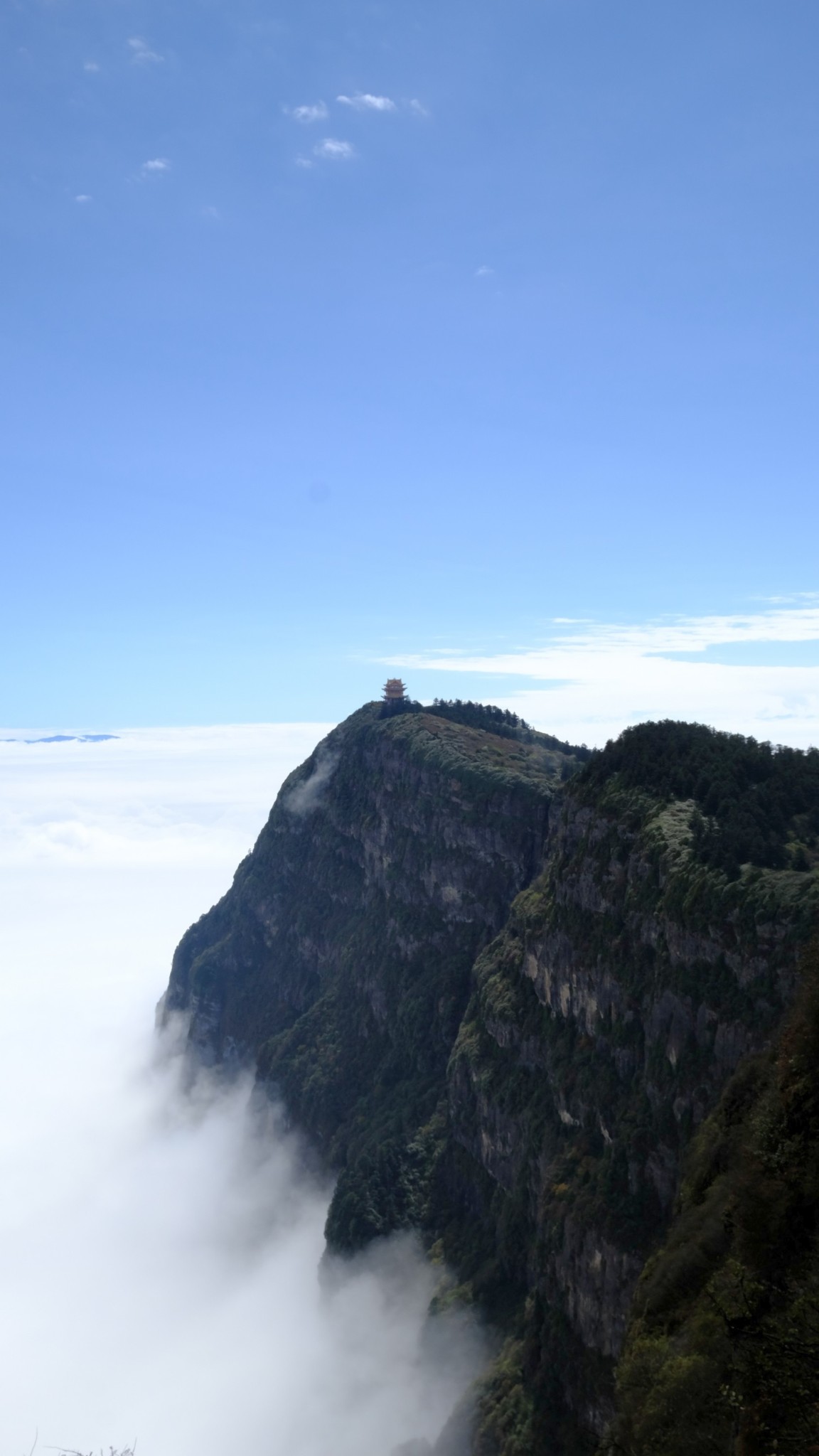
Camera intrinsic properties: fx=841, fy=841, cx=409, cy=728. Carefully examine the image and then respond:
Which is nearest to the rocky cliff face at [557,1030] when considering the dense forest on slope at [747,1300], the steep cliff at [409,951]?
the steep cliff at [409,951]

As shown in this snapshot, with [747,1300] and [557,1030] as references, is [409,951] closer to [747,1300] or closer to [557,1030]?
[557,1030]

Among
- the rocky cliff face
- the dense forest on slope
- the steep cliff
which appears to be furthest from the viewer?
the steep cliff

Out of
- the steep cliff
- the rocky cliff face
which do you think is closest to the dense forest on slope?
the rocky cliff face

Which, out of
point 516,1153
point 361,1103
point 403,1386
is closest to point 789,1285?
point 516,1153

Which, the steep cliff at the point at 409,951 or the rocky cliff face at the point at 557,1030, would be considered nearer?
the rocky cliff face at the point at 557,1030

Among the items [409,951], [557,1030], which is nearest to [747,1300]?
[557,1030]

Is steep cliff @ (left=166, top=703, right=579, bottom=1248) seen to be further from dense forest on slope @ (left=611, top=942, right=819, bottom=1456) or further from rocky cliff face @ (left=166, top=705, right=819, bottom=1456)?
dense forest on slope @ (left=611, top=942, right=819, bottom=1456)

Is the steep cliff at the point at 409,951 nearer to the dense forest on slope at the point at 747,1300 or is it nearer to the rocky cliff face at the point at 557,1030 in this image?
the rocky cliff face at the point at 557,1030

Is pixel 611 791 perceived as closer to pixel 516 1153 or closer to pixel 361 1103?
pixel 516 1153

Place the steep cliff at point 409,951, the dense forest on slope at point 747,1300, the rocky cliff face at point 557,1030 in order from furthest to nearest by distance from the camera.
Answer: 1. the steep cliff at point 409,951
2. the rocky cliff face at point 557,1030
3. the dense forest on slope at point 747,1300
